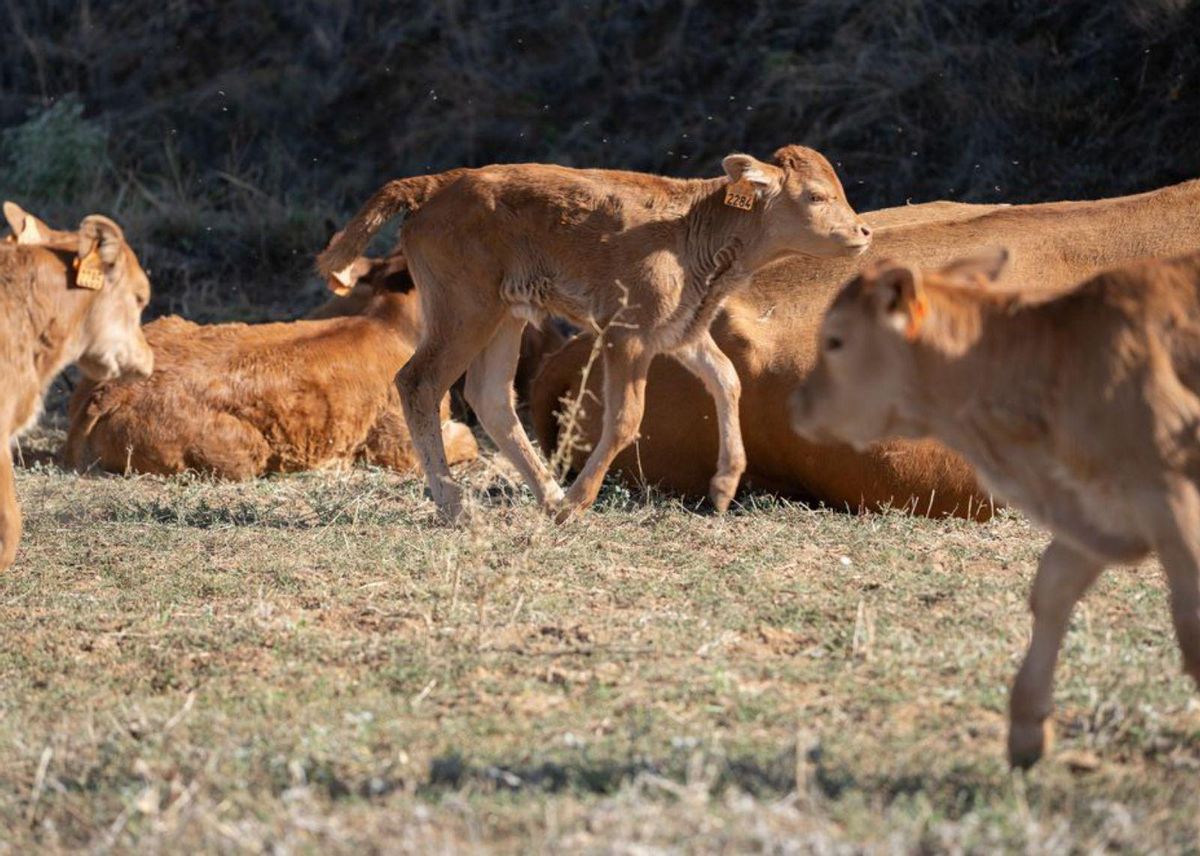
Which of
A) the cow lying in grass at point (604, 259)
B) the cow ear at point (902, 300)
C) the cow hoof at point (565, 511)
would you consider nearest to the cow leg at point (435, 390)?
the cow lying in grass at point (604, 259)

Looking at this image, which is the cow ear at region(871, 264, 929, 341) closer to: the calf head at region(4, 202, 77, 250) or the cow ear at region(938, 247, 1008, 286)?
the cow ear at region(938, 247, 1008, 286)

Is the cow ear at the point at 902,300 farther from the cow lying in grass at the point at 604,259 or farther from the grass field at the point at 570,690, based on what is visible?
the cow lying in grass at the point at 604,259

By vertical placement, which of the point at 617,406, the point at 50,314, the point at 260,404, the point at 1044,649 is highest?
the point at 50,314

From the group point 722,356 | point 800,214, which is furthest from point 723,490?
point 800,214

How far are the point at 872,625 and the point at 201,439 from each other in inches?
219

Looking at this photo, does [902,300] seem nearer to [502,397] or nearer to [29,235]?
[29,235]

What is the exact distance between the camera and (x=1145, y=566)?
7.55 meters

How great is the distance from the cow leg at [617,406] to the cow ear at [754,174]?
97 centimetres

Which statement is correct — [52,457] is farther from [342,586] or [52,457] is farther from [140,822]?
[140,822]

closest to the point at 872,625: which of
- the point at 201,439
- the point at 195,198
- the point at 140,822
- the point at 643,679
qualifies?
the point at 643,679

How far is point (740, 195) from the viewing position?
9.04m

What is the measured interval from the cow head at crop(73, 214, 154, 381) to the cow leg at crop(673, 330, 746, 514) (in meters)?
2.66

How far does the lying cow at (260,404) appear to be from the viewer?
11.0m

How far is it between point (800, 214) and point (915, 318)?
13.1ft
